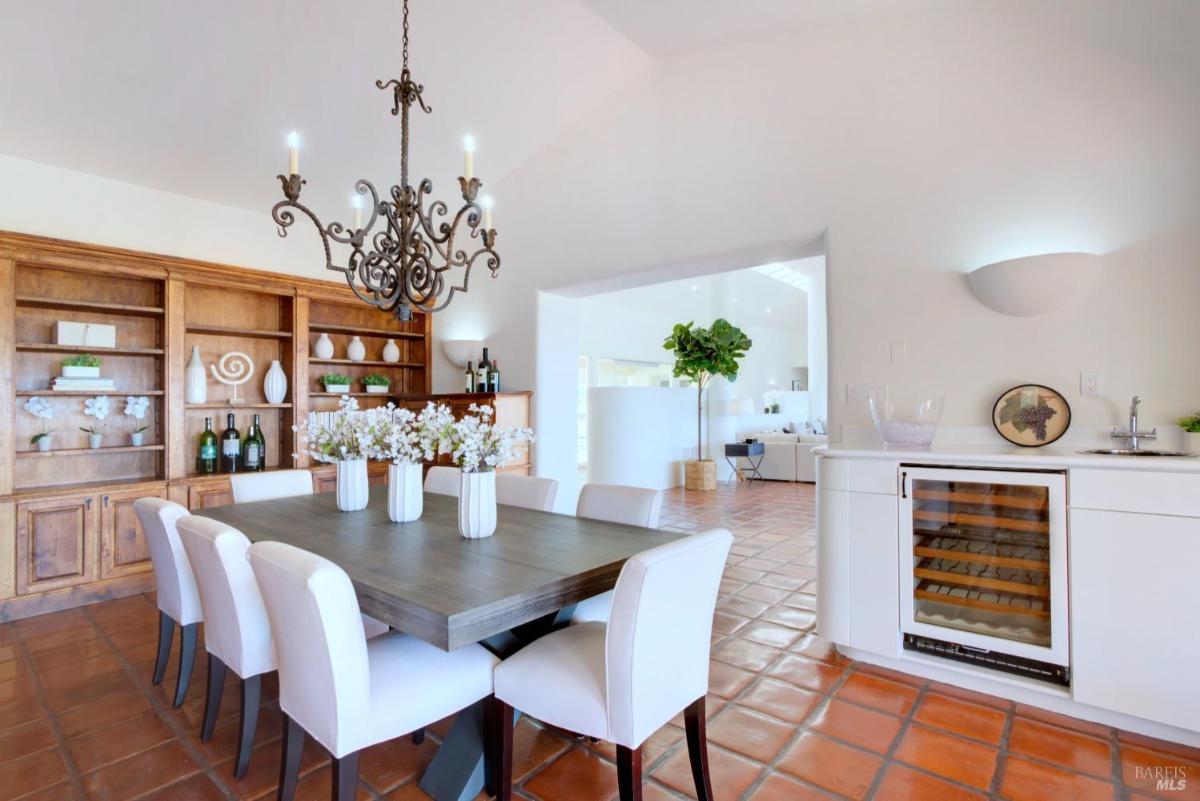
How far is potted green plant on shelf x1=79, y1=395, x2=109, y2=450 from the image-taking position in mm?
3623

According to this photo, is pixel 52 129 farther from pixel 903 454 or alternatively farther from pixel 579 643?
pixel 903 454

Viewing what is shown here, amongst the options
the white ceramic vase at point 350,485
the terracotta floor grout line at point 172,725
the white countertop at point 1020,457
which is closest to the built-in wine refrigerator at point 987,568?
the white countertop at point 1020,457

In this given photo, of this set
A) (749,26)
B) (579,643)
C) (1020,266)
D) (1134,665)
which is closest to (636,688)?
(579,643)

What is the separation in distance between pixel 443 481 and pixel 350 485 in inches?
33.2

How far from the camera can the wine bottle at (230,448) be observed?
4.14m

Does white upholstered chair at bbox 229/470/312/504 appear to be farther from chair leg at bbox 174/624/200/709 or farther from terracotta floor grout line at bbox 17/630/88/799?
terracotta floor grout line at bbox 17/630/88/799

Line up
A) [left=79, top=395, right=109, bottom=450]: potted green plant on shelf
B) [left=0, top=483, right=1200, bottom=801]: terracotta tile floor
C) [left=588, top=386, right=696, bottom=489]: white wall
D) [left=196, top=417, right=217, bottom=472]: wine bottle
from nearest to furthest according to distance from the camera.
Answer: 1. [left=0, top=483, right=1200, bottom=801]: terracotta tile floor
2. [left=79, top=395, right=109, bottom=450]: potted green plant on shelf
3. [left=196, top=417, right=217, bottom=472]: wine bottle
4. [left=588, top=386, right=696, bottom=489]: white wall

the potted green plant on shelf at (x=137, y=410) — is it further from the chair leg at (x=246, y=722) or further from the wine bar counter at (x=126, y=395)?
the chair leg at (x=246, y=722)

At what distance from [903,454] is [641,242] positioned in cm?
230

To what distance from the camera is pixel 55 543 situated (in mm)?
3273

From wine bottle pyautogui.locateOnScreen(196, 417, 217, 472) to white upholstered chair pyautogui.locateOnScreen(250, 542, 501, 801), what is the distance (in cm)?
313

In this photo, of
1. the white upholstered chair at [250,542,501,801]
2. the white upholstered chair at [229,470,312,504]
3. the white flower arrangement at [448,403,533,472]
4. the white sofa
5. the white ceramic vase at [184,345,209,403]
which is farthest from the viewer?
the white sofa

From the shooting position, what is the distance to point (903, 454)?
244 cm

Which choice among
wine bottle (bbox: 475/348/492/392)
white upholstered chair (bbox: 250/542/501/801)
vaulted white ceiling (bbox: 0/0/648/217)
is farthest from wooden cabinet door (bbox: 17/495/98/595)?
white upholstered chair (bbox: 250/542/501/801)
